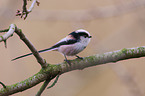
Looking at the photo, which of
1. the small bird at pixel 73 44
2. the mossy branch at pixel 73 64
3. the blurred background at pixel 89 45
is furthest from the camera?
the blurred background at pixel 89 45

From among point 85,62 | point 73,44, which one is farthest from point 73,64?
point 73,44

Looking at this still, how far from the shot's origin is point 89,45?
14.4ft

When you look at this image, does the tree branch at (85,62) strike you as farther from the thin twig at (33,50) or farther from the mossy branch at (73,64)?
the thin twig at (33,50)

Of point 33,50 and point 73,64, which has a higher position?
point 33,50

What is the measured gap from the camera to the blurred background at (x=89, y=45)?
3.72 metres

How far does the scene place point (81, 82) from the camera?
369cm

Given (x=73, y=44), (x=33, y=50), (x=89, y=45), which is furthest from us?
(x=89, y=45)

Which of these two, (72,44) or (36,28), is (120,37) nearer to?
(72,44)

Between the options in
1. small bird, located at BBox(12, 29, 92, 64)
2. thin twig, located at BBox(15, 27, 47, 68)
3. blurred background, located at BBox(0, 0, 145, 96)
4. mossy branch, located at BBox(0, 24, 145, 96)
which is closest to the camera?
thin twig, located at BBox(15, 27, 47, 68)

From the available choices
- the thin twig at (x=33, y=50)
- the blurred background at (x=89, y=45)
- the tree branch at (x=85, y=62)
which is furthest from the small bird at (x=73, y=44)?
the blurred background at (x=89, y=45)

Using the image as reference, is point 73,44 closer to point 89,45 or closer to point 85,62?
point 85,62

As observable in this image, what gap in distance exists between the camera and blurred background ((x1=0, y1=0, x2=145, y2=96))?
3723 mm

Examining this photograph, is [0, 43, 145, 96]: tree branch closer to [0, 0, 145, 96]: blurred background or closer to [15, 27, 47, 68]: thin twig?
[15, 27, 47, 68]: thin twig

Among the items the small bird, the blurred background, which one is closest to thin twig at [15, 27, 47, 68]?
the small bird
